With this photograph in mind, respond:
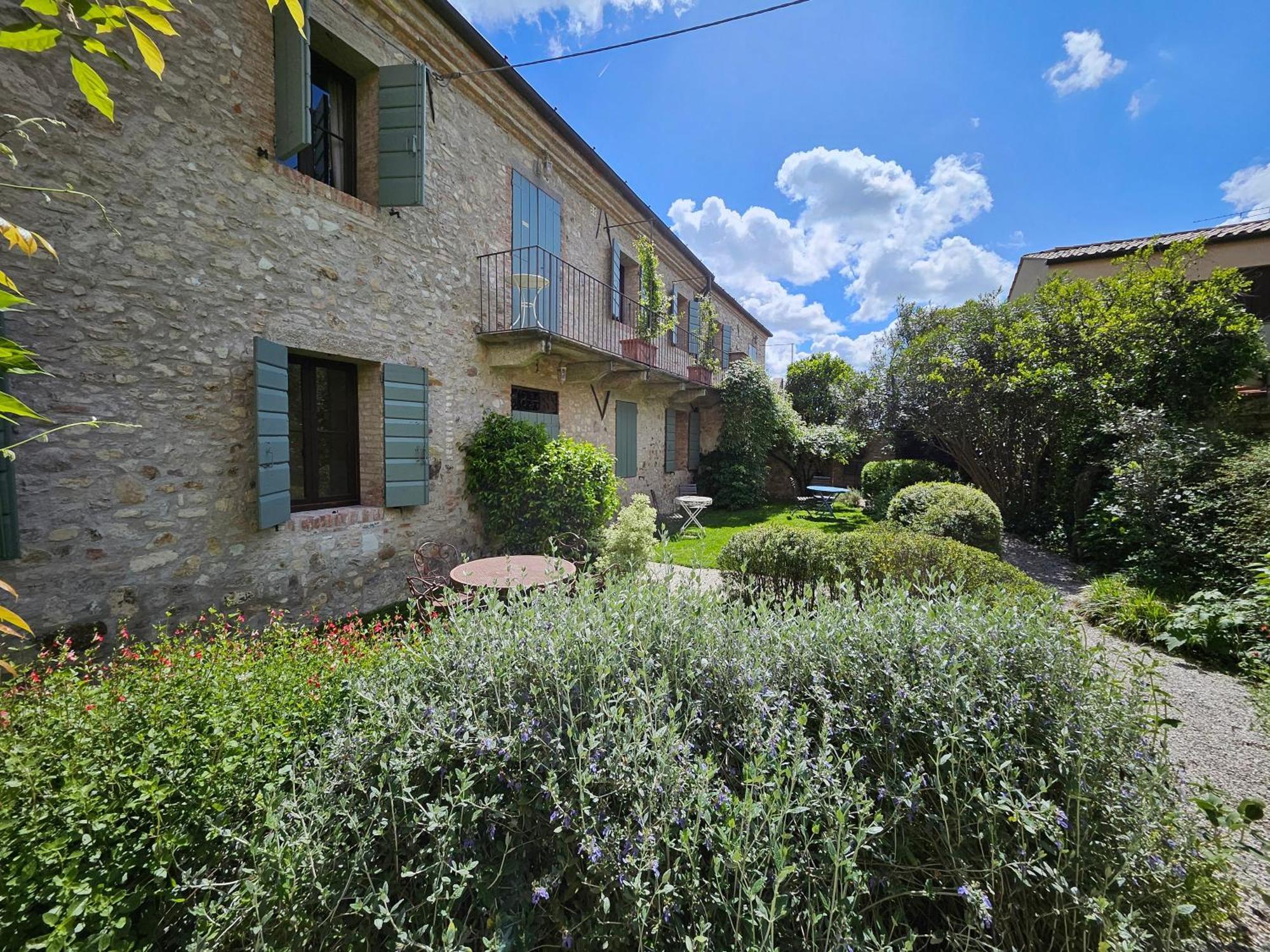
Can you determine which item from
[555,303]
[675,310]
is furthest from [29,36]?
[675,310]

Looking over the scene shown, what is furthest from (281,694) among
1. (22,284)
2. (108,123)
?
(108,123)

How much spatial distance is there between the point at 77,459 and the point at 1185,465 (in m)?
11.0

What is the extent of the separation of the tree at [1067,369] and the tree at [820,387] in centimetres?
357

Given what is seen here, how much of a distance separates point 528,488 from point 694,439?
9060 mm

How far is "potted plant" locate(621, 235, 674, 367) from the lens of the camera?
9680mm

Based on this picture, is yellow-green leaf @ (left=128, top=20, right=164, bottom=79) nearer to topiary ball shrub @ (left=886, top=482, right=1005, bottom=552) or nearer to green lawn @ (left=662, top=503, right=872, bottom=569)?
green lawn @ (left=662, top=503, right=872, bottom=569)

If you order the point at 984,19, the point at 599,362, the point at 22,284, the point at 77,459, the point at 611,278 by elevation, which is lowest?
the point at 77,459

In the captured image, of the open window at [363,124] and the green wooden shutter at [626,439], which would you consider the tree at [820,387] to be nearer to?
the green wooden shutter at [626,439]

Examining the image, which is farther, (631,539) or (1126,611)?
(631,539)

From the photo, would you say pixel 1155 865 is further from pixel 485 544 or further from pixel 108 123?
pixel 108 123

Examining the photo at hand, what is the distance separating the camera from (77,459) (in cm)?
352

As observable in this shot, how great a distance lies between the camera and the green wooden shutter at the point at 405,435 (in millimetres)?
5461

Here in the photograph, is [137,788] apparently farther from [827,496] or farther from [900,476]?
[827,496]

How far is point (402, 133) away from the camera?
530 centimetres
